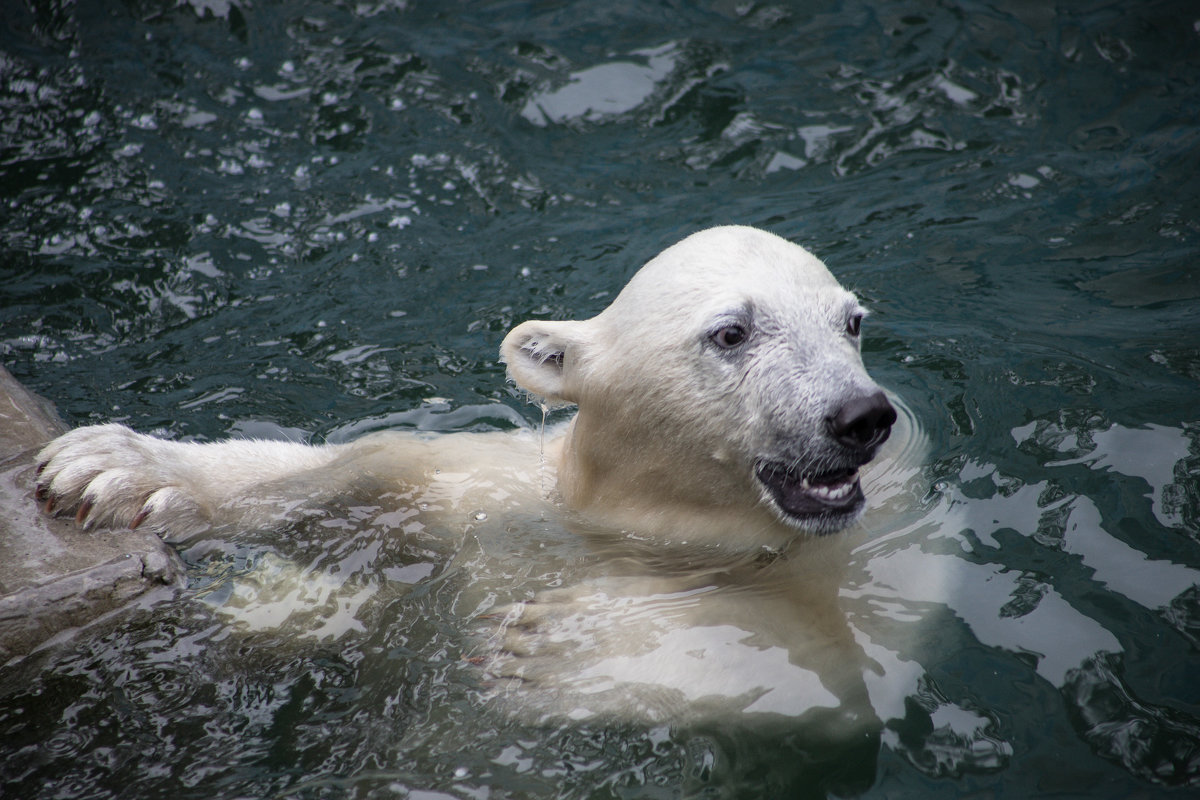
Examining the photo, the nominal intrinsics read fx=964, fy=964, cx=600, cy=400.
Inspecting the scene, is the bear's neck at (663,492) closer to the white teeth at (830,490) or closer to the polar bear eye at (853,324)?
the white teeth at (830,490)

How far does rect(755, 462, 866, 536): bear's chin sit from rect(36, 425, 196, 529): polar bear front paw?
2238 mm

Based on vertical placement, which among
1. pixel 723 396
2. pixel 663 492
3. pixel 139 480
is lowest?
pixel 663 492

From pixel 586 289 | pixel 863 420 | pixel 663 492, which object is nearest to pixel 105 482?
pixel 663 492

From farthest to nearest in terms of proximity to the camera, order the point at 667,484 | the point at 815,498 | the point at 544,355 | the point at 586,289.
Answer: the point at 586,289, the point at 544,355, the point at 667,484, the point at 815,498

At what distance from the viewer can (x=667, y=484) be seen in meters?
3.78

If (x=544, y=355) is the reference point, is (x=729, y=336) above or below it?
above

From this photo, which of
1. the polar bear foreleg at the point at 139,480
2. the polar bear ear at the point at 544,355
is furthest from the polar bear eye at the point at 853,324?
the polar bear foreleg at the point at 139,480

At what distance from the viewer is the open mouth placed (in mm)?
3469

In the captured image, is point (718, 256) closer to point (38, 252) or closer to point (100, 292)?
point (100, 292)

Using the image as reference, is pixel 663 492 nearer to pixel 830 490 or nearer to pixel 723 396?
pixel 723 396

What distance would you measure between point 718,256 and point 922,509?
1360 millimetres

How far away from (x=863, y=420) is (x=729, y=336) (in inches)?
25.8

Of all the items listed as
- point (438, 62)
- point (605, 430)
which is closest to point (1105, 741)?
point (605, 430)

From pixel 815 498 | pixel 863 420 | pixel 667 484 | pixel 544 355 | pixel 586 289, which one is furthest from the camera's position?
pixel 586 289
